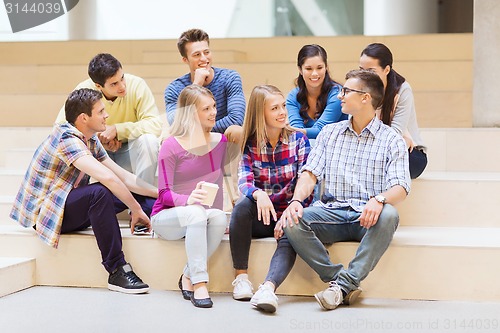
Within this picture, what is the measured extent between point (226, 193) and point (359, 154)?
81 cm

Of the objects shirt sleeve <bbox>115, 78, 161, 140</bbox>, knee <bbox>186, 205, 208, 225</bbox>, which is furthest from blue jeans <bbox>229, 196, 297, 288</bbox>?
shirt sleeve <bbox>115, 78, 161, 140</bbox>

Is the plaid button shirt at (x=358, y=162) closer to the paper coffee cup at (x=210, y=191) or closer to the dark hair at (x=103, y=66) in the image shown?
the paper coffee cup at (x=210, y=191)

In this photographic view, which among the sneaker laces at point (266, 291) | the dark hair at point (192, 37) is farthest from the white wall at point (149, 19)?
the sneaker laces at point (266, 291)

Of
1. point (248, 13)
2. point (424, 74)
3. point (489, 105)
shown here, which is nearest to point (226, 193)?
point (489, 105)

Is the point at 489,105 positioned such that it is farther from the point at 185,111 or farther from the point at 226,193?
the point at 185,111

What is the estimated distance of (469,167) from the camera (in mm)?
4160

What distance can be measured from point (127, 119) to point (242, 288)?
121 centimetres

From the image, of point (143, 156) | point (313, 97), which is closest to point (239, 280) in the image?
point (143, 156)

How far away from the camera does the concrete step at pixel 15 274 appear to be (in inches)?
121

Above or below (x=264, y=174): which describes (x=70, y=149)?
above

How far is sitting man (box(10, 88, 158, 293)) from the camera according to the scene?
123 inches

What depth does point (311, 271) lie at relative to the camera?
307cm

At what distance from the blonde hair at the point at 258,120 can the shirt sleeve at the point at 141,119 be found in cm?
68

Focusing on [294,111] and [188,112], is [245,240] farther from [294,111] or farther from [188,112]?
[294,111]
